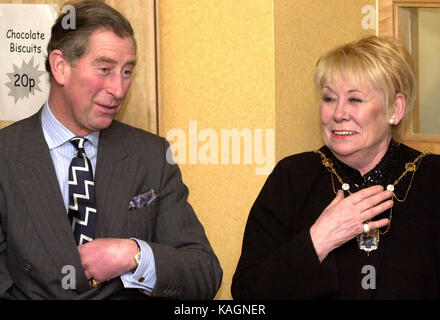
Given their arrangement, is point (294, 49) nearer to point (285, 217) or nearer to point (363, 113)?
point (363, 113)

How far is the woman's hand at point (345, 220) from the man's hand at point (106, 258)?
1.94ft

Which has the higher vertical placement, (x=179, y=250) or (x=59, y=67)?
(x=59, y=67)

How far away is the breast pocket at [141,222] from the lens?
7.54ft

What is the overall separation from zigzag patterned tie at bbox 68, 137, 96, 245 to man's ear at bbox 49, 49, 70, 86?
29 cm

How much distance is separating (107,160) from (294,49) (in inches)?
34.5

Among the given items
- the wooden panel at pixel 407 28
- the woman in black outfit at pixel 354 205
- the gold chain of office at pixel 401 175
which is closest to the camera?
the woman in black outfit at pixel 354 205

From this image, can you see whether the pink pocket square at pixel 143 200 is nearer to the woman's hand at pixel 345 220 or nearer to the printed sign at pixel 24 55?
the woman's hand at pixel 345 220

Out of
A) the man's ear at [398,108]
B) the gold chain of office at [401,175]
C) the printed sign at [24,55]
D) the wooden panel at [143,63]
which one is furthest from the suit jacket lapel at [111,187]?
the man's ear at [398,108]

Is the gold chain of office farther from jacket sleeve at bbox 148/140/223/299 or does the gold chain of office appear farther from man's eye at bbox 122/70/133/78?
man's eye at bbox 122/70/133/78

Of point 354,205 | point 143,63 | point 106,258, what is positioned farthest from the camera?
point 143,63

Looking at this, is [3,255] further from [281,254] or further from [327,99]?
[327,99]

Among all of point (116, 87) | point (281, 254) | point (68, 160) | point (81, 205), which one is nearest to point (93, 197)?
point (81, 205)

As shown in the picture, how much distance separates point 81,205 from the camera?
2250 millimetres

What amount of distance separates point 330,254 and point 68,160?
2.95 feet
